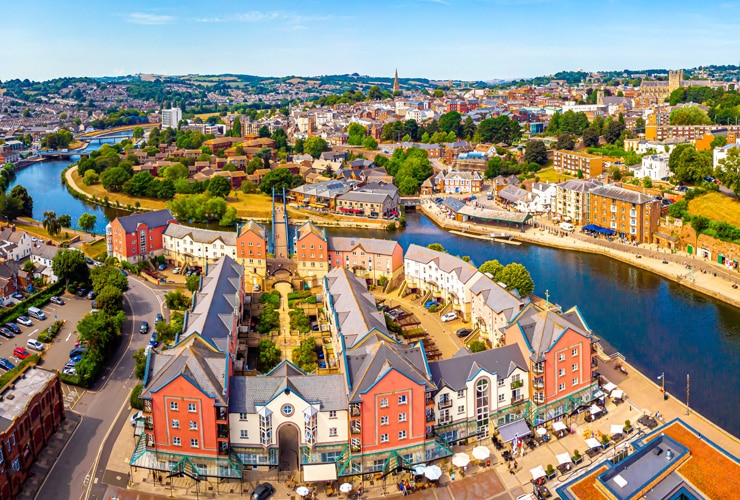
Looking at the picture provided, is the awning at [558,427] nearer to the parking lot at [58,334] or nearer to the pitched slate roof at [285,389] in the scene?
the pitched slate roof at [285,389]

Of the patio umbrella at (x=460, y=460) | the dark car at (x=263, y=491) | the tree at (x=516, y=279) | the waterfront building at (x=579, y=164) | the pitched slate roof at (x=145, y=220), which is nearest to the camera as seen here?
the dark car at (x=263, y=491)

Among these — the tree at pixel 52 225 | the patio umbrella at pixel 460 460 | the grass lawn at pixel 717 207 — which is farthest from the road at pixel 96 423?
the grass lawn at pixel 717 207

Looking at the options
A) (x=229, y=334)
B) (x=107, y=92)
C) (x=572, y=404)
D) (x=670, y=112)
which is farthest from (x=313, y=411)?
(x=107, y=92)

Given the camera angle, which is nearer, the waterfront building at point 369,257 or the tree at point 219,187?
the waterfront building at point 369,257

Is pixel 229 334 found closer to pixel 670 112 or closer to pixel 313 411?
pixel 313 411

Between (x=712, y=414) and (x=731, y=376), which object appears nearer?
(x=712, y=414)
